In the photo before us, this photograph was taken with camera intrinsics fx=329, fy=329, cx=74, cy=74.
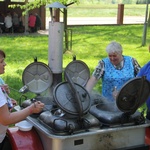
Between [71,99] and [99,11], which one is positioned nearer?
[71,99]

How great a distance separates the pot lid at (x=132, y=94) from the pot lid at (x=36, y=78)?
2.88 ft

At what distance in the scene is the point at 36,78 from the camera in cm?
296

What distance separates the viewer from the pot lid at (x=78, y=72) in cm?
320

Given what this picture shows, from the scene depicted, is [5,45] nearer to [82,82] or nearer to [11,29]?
[11,29]

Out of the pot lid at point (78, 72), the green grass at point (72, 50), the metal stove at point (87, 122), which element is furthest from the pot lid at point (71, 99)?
the green grass at point (72, 50)

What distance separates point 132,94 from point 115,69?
4.11 ft

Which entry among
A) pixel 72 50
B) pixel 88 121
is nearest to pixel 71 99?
pixel 88 121

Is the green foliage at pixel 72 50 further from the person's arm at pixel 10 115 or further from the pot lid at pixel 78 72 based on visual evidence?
the person's arm at pixel 10 115

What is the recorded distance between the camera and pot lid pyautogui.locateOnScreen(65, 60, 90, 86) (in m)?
3.20

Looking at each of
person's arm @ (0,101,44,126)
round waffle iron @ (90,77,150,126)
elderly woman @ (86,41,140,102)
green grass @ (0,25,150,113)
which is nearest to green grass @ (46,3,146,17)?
green grass @ (0,25,150,113)

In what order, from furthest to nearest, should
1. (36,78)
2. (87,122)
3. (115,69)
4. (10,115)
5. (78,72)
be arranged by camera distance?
(115,69), (78,72), (36,78), (87,122), (10,115)

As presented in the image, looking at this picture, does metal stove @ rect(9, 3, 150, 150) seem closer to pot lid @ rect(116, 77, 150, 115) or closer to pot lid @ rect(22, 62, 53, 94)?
pot lid @ rect(116, 77, 150, 115)

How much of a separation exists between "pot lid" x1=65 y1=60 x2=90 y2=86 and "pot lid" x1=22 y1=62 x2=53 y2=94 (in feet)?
0.96

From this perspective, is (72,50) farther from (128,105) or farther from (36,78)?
(128,105)
